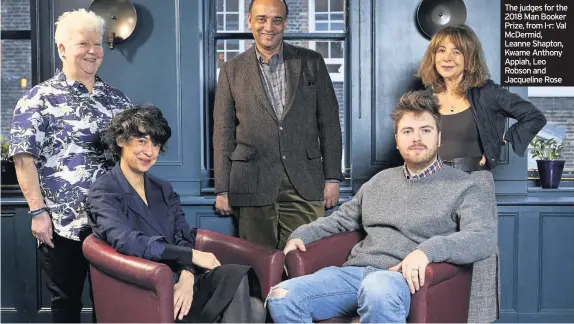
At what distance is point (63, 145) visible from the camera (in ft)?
9.93

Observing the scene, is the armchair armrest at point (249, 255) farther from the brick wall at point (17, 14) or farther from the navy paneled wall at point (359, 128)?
the brick wall at point (17, 14)

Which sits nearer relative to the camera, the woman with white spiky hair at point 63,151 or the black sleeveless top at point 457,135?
the woman with white spiky hair at point 63,151

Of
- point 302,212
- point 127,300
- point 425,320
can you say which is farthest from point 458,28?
point 127,300

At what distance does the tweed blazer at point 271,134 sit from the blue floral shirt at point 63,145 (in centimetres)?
75

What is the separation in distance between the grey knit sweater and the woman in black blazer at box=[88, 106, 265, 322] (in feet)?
1.44

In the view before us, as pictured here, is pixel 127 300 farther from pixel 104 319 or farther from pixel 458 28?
pixel 458 28

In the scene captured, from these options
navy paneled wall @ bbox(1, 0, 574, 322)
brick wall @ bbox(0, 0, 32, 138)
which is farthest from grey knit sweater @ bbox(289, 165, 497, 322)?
brick wall @ bbox(0, 0, 32, 138)

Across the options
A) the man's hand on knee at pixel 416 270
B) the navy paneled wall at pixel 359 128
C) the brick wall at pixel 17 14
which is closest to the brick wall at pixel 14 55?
the brick wall at pixel 17 14

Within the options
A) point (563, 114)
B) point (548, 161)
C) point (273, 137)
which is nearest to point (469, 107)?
point (273, 137)

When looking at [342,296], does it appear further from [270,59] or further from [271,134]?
[270,59]

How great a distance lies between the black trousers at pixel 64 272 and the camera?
3.07 m

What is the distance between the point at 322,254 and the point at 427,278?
0.59m

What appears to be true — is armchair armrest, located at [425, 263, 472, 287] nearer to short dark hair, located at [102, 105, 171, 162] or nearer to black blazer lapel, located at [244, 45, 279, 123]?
short dark hair, located at [102, 105, 171, 162]

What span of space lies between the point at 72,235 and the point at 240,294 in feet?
2.77
